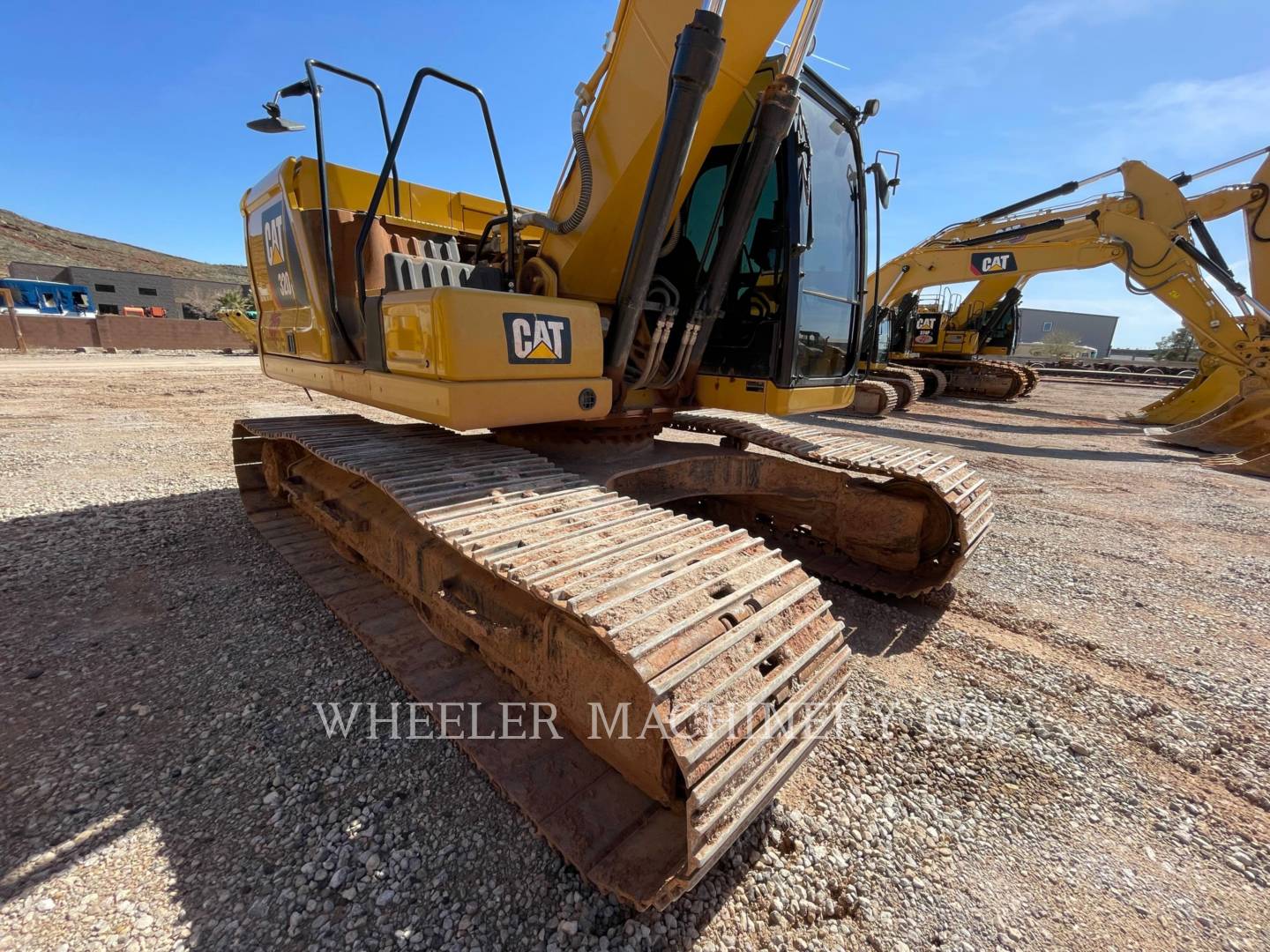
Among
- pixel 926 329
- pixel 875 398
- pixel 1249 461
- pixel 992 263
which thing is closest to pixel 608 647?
pixel 1249 461

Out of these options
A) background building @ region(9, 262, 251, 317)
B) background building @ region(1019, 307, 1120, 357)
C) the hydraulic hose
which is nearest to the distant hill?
background building @ region(9, 262, 251, 317)

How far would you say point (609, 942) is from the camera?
151cm

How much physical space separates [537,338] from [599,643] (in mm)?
1296

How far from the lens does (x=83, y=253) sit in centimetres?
5512

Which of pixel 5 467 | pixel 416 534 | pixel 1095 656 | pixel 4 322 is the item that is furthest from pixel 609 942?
pixel 4 322

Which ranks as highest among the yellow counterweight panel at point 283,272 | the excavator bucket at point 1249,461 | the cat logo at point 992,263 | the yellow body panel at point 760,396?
the cat logo at point 992,263

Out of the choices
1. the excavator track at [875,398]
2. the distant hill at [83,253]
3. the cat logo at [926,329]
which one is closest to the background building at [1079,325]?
the cat logo at [926,329]

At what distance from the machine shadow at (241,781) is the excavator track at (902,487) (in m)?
1.93

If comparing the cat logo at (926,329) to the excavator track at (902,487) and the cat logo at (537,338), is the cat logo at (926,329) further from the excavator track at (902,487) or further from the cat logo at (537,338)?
the cat logo at (537,338)

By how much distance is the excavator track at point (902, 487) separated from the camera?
125 inches

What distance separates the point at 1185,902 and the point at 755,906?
1251 millimetres

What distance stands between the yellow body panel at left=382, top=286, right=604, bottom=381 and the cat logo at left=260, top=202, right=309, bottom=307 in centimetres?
120

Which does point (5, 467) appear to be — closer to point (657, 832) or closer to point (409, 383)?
point (409, 383)

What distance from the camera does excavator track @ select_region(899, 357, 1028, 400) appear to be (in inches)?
602
